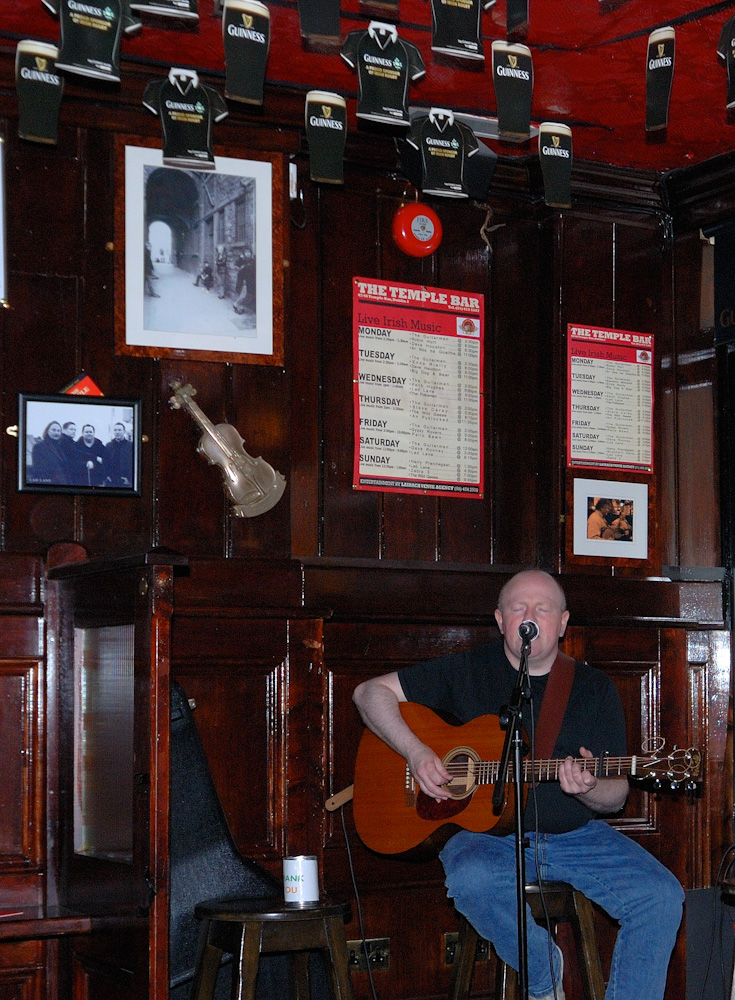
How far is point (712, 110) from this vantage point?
14.2 feet

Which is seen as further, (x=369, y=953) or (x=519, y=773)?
(x=369, y=953)

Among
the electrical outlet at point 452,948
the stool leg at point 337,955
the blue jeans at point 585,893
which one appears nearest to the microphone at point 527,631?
the blue jeans at point 585,893

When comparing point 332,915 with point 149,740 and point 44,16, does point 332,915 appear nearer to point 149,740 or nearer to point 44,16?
point 149,740

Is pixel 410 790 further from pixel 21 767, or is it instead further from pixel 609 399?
pixel 609 399

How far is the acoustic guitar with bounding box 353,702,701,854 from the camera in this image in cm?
374

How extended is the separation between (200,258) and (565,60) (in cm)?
132

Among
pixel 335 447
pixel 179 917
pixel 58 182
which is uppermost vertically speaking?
pixel 58 182

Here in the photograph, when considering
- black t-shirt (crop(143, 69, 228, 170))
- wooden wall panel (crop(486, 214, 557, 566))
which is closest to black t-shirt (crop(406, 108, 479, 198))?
black t-shirt (crop(143, 69, 228, 170))

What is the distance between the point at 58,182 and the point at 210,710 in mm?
1746

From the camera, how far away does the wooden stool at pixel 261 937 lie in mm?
3201

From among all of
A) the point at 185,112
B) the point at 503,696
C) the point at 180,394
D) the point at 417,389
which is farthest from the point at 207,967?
the point at 185,112

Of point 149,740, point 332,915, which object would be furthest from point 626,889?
point 149,740

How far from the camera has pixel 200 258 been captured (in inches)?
165

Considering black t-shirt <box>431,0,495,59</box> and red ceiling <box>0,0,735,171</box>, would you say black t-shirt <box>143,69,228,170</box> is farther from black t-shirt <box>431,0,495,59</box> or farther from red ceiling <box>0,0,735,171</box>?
black t-shirt <box>431,0,495,59</box>
